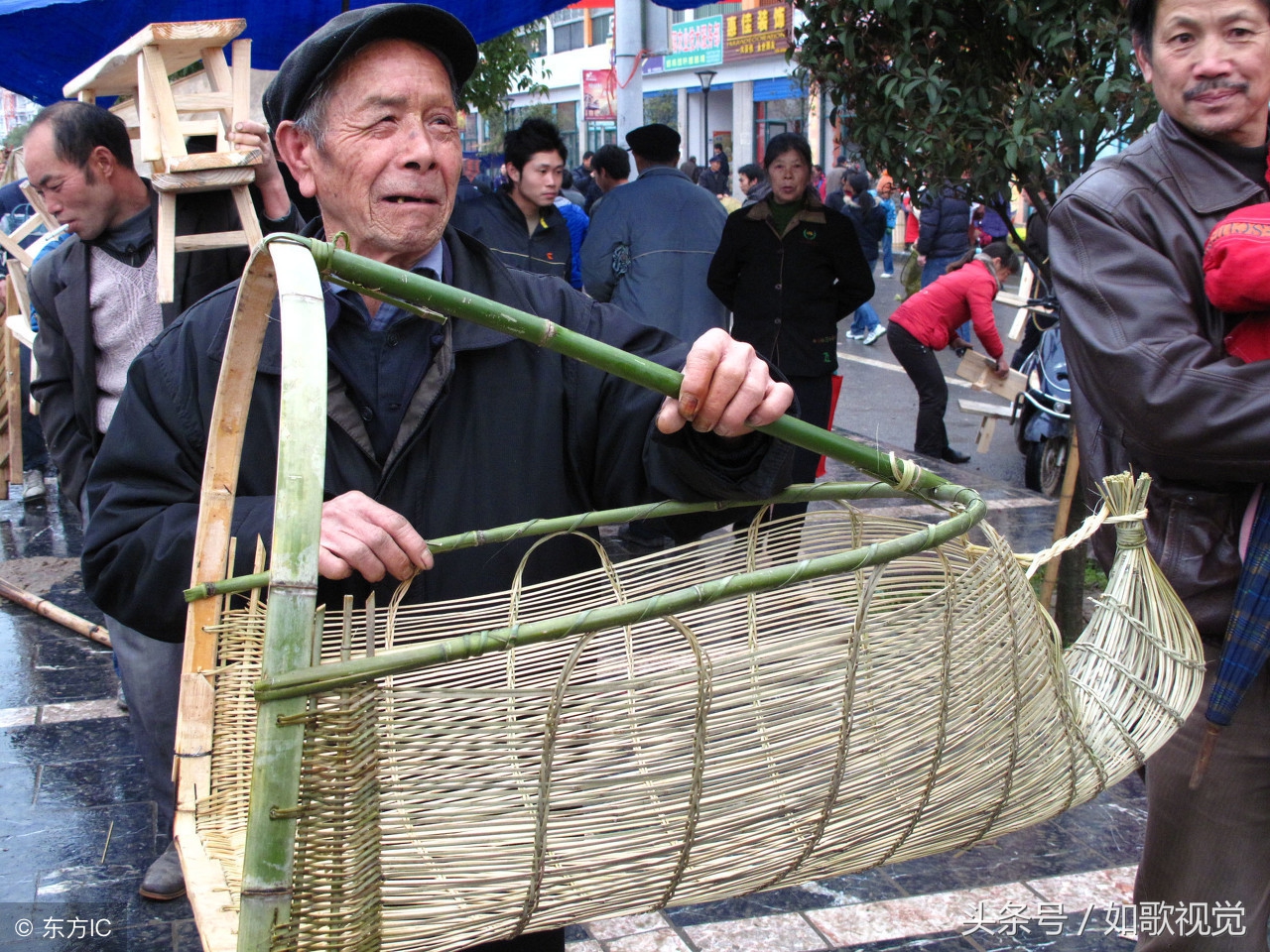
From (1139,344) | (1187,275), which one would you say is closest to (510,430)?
(1139,344)

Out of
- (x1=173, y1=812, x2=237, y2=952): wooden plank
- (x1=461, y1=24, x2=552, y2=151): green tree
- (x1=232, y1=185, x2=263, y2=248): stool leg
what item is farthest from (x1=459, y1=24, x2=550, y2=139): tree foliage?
(x1=173, y1=812, x2=237, y2=952): wooden plank

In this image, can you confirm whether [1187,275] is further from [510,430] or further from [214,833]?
[214,833]

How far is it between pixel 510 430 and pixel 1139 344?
36.1 inches

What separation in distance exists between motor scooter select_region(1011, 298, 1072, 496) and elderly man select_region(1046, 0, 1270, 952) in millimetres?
4372

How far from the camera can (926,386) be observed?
6.97 metres

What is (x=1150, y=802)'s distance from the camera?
1839mm

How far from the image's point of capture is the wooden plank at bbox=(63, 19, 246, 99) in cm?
300

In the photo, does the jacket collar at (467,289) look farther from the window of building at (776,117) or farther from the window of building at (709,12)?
the window of building at (709,12)

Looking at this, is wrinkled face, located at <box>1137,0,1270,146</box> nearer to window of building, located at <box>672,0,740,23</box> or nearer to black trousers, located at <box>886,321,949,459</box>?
black trousers, located at <box>886,321,949,459</box>

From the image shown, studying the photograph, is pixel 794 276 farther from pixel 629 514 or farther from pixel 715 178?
pixel 715 178

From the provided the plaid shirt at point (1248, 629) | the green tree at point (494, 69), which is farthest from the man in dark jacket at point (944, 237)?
the plaid shirt at point (1248, 629)

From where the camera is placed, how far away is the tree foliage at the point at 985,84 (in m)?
3.03

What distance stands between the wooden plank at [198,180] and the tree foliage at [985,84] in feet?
5.94

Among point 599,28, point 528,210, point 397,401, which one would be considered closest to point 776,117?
point 599,28
